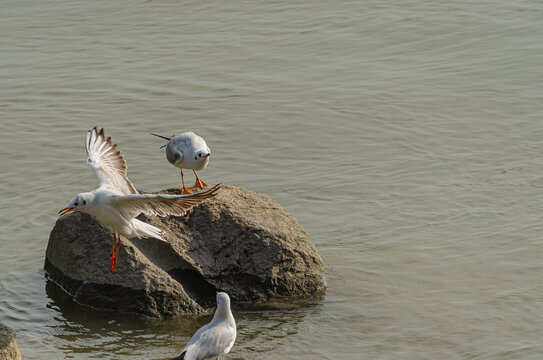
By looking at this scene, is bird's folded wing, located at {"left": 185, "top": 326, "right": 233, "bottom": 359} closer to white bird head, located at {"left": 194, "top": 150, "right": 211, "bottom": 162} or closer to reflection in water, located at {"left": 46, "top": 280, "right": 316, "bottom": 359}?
reflection in water, located at {"left": 46, "top": 280, "right": 316, "bottom": 359}

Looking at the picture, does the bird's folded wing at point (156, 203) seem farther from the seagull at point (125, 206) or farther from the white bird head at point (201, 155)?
the white bird head at point (201, 155)

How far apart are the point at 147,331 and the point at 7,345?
5.19 feet

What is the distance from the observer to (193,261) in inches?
361

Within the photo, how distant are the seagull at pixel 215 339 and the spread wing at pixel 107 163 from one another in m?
2.13

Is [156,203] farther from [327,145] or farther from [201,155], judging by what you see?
[327,145]

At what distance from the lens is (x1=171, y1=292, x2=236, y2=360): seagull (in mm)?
7547

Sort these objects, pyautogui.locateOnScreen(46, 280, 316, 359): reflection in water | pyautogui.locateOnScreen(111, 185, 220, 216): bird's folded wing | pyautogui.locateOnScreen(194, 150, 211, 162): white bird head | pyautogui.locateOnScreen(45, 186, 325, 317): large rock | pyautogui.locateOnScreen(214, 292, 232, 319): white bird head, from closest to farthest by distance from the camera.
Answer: pyautogui.locateOnScreen(214, 292, 232, 319): white bird head, pyautogui.locateOnScreen(111, 185, 220, 216): bird's folded wing, pyautogui.locateOnScreen(46, 280, 316, 359): reflection in water, pyautogui.locateOnScreen(45, 186, 325, 317): large rock, pyautogui.locateOnScreen(194, 150, 211, 162): white bird head

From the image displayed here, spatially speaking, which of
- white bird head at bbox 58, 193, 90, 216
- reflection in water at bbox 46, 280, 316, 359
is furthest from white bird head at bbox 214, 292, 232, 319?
white bird head at bbox 58, 193, 90, 216

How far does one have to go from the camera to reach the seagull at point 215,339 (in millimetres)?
7547

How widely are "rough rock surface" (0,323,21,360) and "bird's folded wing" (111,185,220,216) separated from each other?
1557 millimetres

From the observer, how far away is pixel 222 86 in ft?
55.0

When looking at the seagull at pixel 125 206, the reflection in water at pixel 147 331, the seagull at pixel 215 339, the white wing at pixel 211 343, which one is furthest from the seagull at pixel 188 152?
the white wing at pixel 211 343

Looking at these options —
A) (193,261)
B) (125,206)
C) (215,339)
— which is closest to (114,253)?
(125,206)

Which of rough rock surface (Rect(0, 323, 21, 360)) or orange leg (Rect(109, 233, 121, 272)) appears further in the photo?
orange leg (Rect(109, 233, 121, 272))
